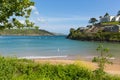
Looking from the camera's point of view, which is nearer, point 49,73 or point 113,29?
point 49,73

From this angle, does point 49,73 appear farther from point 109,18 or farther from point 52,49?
point 109,18

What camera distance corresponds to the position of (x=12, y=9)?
11.9 metres

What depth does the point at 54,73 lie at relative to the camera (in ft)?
42.1

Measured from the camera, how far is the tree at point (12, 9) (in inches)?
456

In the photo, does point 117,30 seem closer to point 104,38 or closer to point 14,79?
point 104,38

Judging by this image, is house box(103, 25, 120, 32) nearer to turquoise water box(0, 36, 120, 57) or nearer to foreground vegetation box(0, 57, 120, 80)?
turquoise water box(0, 36, 120, 57)

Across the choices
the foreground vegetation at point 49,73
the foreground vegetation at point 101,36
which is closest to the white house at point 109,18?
the foreground vegetation at point 101,36

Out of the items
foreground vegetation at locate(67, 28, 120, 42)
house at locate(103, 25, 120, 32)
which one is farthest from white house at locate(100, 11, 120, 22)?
house at locate(103, 25, 120, 32)

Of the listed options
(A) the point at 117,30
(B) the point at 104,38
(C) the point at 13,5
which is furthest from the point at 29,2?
(A) the point at 117,30

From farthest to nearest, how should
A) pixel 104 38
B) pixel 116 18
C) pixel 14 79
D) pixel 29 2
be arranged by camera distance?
pixel 116 18, pixel 104 38, pixel 29 2, pixel 14 79

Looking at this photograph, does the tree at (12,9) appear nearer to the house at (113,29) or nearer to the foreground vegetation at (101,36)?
the foreground vegetation at (101,36)

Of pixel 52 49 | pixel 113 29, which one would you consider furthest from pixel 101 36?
pixel 52 49

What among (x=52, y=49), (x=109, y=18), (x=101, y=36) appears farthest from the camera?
(x=109, y=18)

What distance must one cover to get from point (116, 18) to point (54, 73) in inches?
6530
